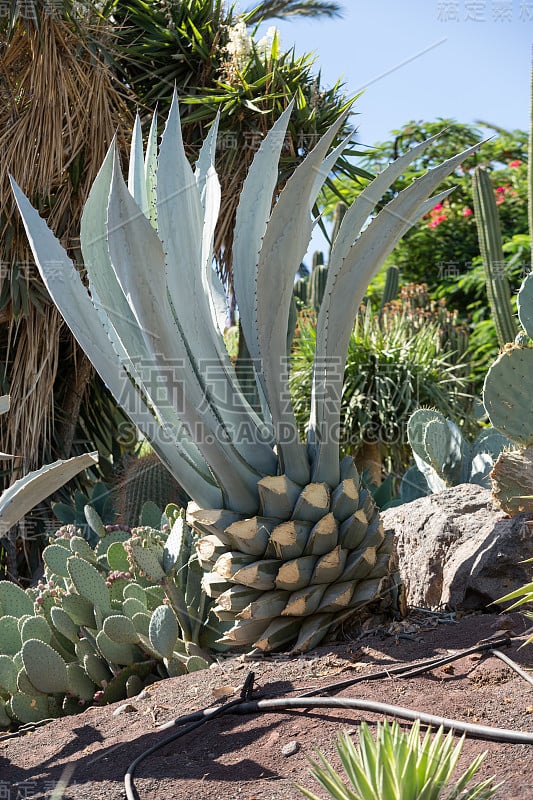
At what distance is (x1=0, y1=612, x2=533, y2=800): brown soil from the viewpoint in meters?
1.52

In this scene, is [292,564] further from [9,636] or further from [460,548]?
[9,636]

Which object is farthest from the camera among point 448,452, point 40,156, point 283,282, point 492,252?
point 492,252

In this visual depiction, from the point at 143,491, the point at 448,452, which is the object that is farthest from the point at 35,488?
the point at 143,491

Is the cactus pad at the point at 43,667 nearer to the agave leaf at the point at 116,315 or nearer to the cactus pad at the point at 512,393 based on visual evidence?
the agave leaf at the point at 116,315

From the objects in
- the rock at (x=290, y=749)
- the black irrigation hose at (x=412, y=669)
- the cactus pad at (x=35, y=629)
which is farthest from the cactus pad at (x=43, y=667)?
the rock at (x=290, y=749)

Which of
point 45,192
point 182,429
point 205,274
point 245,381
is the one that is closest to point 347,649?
point 182,429

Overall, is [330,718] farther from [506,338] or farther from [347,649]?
[506,338]

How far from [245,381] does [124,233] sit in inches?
98.3

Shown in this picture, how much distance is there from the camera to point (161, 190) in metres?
2.25

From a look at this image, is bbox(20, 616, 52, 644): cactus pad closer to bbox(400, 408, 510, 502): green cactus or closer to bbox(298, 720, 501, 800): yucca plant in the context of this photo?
bbox(400, 408, 510, 502): green cactus

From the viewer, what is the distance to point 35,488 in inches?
78.8

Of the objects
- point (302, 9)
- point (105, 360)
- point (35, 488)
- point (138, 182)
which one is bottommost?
point (35, 488)

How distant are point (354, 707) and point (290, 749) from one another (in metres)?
0.18

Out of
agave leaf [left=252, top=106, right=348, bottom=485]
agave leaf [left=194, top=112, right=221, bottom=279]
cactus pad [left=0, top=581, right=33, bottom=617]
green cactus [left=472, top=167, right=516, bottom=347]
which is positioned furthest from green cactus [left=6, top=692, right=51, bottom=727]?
green cactus [left=472, top=167, right=516, bottom=347]
